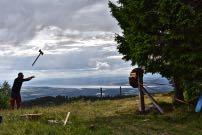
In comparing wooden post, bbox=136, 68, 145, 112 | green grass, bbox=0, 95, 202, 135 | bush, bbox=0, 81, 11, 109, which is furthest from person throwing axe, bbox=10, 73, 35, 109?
bush, bbox=0, 81, 11, 109

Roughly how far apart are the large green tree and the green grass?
1.53 metres

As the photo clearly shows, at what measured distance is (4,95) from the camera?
39.8m

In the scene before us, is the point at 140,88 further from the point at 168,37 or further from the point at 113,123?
the point at 113,123

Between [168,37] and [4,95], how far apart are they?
807 inches

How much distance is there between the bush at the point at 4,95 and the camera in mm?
37631

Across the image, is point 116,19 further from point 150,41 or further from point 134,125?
point 134,125

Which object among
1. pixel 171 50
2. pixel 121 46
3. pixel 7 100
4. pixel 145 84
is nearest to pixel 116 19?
pixel 121 46

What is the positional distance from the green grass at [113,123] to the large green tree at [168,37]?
153 cm

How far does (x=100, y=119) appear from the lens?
2241cm

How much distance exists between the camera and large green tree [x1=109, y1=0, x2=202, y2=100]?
21.8m

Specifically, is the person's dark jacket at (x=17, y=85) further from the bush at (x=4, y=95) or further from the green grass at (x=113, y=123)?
the bush at (x=4, y=95)

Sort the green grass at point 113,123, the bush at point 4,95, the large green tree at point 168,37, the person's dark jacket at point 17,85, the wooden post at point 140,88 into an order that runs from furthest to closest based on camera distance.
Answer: the bush at point 4,95
the person's dark jacket at point 17,85
the wooden post at point 140,88
the large green tree at point 168,37
the green grass at point 113,123

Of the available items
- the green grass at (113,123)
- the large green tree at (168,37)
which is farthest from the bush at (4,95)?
the large green tree at (168,37)

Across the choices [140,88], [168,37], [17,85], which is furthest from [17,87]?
[168,37]
